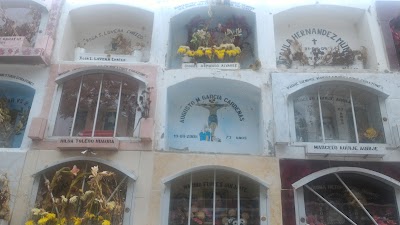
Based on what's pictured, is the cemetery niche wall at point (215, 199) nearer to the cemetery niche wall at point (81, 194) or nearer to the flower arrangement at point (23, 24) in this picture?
the cemetery niche wall at point (81, 194)

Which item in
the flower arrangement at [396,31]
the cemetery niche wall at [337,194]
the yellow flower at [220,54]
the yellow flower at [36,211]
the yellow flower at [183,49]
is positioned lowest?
the yellow flower at [36,211]

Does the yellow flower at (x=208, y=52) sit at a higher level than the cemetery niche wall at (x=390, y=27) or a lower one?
lower

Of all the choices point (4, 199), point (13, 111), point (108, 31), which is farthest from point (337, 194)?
point (13, 111)

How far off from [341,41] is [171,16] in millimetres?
4842

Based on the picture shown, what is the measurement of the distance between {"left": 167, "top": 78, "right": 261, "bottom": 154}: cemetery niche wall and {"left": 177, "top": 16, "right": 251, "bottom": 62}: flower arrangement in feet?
2.45

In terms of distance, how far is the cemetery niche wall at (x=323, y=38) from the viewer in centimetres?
1023

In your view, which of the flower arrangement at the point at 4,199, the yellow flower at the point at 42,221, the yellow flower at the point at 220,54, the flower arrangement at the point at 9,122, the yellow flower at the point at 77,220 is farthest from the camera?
the yellow flower at the point at 220,54

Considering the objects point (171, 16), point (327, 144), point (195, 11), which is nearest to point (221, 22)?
point (195, 11)

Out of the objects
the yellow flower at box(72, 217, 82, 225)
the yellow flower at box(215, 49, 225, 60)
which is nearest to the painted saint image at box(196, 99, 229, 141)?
the yellow flower at box(215, 49, 225, 60)

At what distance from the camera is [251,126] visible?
9828mm

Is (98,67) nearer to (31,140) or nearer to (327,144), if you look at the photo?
(31,140)

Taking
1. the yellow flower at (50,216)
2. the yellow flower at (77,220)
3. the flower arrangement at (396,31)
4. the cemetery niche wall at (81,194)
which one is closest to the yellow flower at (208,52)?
the cemetery niche wall at (81,194)

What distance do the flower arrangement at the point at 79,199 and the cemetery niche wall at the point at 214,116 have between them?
2.04m

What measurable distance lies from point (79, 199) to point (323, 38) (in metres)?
7.78
